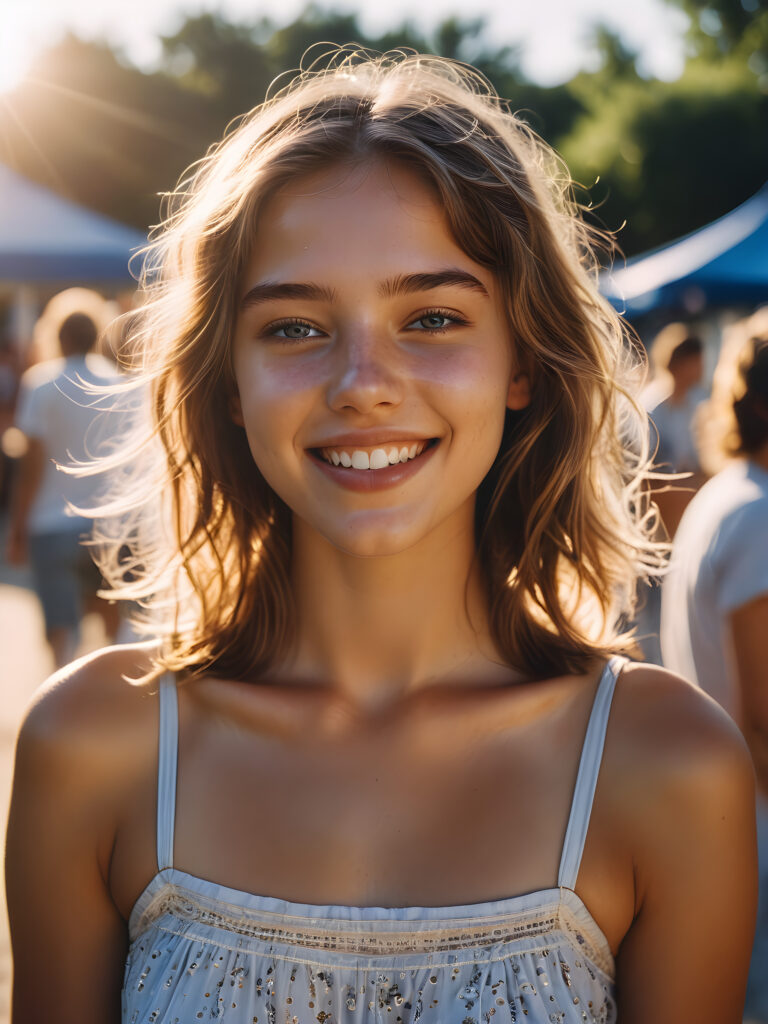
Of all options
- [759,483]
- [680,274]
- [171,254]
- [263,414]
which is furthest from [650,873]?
[680,274]

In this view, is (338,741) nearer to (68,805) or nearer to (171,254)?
(68,805)

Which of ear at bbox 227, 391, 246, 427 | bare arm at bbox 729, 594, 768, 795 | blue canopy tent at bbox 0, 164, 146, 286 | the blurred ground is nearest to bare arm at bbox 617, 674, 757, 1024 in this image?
ear at bbox 227, 391, 246, 427

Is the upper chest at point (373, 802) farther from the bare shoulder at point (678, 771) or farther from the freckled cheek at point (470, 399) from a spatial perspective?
the freckled cheek at point (470, 399)

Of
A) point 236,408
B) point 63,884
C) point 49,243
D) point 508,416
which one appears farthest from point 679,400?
point 49,243

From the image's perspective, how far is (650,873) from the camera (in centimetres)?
143

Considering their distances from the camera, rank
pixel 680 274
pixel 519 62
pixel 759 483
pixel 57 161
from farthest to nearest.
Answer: pixel 519 62
pixel 57 161
pixel 680 274
pixel 759 483

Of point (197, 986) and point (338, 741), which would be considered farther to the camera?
point (338, 741)

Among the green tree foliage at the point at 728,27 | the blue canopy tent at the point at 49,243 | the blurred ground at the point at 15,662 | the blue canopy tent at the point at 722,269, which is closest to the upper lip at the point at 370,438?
the blurred ground at the point at 15,662

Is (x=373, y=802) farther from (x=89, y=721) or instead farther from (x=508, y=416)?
(x=508, y=416)

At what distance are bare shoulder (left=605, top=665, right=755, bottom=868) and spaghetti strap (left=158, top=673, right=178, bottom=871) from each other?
24.5 inches

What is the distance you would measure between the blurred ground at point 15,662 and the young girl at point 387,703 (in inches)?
75.4

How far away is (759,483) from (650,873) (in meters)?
1.75

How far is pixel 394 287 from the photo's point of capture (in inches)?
57.5

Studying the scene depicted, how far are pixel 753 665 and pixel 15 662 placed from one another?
482cm
